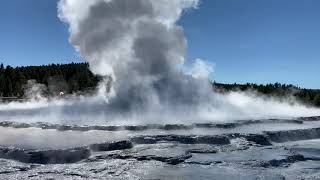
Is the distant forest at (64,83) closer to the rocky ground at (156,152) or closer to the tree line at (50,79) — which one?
the tree line at (50,79)

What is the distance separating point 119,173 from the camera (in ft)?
48.8

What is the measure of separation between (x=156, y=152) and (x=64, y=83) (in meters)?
62.1

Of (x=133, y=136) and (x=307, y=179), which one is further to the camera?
(x=133, y=136)

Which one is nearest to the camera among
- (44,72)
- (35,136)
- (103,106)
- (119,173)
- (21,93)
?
(119,173)

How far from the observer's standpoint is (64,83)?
3081 inches

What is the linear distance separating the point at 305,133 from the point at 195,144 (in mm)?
7785

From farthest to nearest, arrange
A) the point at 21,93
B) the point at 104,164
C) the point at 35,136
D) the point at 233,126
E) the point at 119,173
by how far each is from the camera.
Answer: the point at 21,93
the point at 233,126
the point at 35,136
the point at 104,164
the point at 119,173

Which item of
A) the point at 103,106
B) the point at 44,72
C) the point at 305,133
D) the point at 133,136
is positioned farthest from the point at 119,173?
the point at 44,72

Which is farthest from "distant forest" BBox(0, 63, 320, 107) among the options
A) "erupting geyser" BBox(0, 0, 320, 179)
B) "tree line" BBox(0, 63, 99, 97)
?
"erupting geyser" BBox(0, 0, 320, 179)

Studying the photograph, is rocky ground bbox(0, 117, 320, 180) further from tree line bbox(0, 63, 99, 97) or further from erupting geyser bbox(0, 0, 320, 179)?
tree line bbox(0, 63, 99, 97)

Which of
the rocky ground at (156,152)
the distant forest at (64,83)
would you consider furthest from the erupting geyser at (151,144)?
the distant forest at (64,83)

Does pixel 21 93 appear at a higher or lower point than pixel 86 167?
higher

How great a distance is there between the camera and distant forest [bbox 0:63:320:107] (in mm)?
66938

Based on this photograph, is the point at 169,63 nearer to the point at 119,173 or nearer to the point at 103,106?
the point at 103,106
